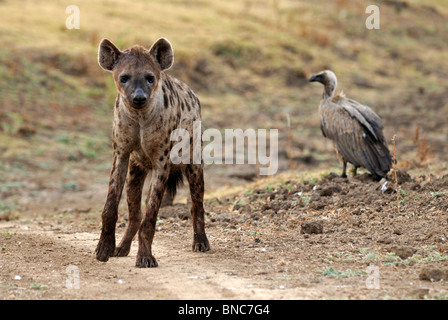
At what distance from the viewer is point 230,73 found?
746 inches

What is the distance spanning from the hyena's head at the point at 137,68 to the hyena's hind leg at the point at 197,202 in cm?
108

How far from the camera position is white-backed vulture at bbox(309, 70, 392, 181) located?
8578 millimetres

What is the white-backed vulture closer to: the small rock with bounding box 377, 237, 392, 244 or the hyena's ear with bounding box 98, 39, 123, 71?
the small rock with bounding box 377, 237, 392, 244

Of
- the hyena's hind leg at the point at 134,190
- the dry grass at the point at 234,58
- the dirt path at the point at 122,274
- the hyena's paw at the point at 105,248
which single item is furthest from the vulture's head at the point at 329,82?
the hyena's paw at the point at 105,248

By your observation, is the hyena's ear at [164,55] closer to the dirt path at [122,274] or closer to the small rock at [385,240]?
the dirt path at [122,274]

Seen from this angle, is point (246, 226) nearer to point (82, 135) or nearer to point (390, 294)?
point (390, 294)

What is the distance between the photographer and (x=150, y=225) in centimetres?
577

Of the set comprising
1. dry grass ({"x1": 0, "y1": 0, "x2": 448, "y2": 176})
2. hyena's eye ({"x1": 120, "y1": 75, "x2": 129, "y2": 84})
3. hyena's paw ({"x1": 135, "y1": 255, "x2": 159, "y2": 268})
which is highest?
dry grass ({"x1": 0, "y1": 0, "x2": 448, "y2": 176})

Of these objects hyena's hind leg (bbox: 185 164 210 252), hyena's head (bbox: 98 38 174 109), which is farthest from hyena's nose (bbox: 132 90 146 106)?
hyena's hind leg (bbox: 185 164 210 252)

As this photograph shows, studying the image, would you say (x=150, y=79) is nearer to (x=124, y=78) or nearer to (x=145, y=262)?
(x=124, y=78)

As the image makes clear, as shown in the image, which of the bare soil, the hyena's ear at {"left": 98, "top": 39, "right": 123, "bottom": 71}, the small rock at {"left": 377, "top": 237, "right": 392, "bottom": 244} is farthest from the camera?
the small rock at {"left": 377, "top": 237, "right": 392, "bottom": 244}

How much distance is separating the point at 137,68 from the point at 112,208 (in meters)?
1.25
